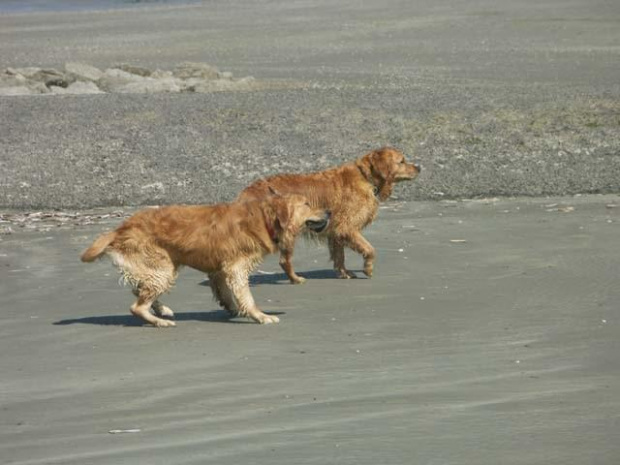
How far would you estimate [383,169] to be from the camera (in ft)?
38.5

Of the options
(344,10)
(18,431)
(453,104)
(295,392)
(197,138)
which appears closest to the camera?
(18,431)

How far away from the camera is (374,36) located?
28641 mm

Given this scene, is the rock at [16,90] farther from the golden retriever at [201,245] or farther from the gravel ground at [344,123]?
the golden retriever at [201,245]

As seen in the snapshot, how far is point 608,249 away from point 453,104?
7.36 m

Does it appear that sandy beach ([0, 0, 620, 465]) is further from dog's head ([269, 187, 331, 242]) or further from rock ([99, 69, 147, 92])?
dog's head ([269, 187, 331, 242])

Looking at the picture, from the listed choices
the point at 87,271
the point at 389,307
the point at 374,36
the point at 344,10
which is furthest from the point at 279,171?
the point at 344,10

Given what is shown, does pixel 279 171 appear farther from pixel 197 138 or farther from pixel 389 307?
pixel 389 307

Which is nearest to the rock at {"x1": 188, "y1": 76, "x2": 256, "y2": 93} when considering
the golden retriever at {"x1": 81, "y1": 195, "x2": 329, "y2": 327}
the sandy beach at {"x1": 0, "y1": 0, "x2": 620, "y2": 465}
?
the sandy beach at {"x1": 0, "y1": 0, "x2": 620, "y2": 465}

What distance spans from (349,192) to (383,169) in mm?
390

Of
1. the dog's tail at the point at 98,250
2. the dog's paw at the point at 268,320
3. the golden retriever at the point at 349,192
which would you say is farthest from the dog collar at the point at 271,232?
the golden retriever at the point at 349,192

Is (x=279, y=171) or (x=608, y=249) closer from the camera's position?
(x=608, y=249)

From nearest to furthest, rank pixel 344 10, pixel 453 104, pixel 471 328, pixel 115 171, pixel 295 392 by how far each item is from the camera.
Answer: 1. pixel 295 392
2. pixel 471 328
3. pixel 115 171
4. pixel 453 104
5. pixel 344 10

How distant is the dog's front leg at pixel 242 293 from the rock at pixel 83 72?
13.4 meters

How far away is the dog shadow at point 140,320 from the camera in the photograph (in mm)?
9539
